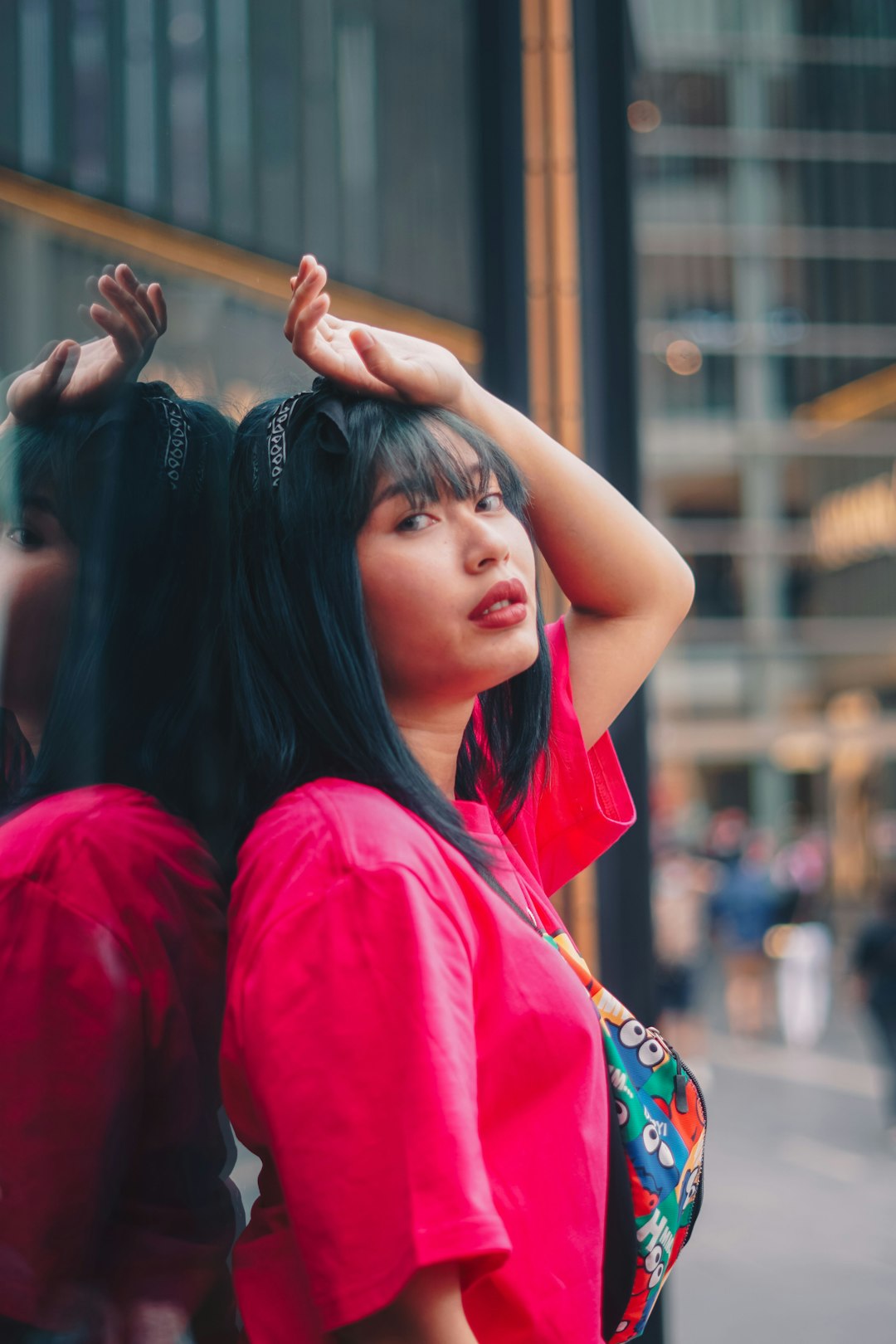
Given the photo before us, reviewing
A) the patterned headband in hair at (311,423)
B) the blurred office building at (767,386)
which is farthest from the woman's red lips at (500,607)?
the blurred office building at (767,386)

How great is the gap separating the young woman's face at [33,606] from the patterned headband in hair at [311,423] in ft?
0.59

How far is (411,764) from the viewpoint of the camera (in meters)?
1.03

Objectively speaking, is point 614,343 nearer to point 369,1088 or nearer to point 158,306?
point 158,306

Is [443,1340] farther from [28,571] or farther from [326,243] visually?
[326,243]

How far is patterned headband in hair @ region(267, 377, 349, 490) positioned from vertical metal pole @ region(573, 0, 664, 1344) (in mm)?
1442

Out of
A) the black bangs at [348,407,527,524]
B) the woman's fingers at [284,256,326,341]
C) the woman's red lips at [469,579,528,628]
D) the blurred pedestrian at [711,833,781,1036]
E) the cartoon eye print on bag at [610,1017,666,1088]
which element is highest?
the woman's fingers at [284,256,326,341]

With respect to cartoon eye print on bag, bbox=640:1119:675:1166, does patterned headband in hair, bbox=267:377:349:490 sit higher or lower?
higher

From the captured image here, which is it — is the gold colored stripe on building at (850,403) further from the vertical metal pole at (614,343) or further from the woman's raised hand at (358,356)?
the woman's raised hand at (358,356)

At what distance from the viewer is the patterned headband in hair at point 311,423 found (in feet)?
3.34

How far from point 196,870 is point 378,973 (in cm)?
25

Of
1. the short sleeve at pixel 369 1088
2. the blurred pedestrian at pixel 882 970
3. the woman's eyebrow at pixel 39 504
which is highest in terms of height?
the woman's eyebrow at pixel 39 504

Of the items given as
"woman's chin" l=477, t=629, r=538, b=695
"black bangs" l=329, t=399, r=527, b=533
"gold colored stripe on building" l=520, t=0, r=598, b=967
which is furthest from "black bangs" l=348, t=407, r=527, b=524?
"gold colored stripe on building" l=520, t=0, r=598, b=967

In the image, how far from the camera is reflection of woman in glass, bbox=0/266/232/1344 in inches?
40.1

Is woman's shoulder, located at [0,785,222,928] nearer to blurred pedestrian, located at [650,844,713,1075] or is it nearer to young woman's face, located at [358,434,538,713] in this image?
young woman's face, located at [358,434,538,713]
